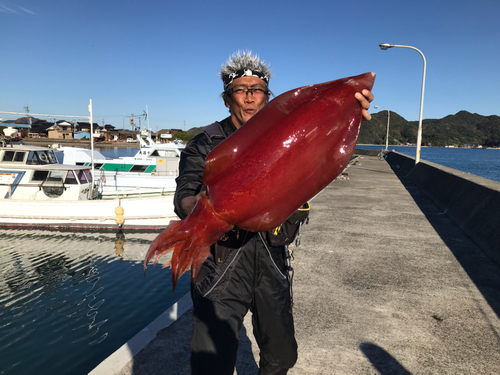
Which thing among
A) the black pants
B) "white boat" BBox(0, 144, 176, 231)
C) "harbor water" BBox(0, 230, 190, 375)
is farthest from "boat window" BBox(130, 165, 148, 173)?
the black pants

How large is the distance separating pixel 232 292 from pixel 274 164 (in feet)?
3.09

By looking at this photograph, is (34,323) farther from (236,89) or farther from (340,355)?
(236,89)

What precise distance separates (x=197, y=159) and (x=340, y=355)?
91.1 inches

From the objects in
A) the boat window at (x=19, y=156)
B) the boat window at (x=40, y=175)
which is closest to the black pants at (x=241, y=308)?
the boat window at (x=40, y=175)

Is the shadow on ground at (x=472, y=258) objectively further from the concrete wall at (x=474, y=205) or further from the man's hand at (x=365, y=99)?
the man's hand at (x=365, y=99)

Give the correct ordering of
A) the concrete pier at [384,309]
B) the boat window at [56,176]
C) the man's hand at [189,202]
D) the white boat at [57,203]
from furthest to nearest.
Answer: the boat window at [56,176] < the white boat at [57,203] < the concrete pier at [384,309] < the man's hand at [189,202]

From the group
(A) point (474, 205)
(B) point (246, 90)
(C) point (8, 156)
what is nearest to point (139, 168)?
(C) point (8, 156)

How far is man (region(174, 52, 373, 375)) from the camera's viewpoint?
188 centimetres

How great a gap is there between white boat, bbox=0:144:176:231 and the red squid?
45.9ft

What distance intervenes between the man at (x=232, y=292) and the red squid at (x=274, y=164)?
30 centimetres

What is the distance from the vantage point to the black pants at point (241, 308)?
188cm

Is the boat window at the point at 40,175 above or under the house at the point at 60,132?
under

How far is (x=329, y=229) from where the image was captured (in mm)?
7004

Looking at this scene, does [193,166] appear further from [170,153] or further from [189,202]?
[170,153]
